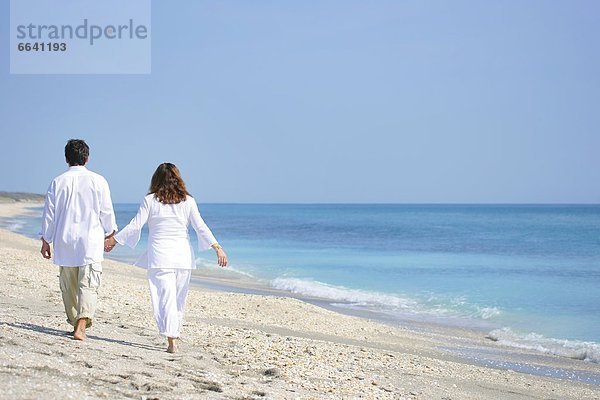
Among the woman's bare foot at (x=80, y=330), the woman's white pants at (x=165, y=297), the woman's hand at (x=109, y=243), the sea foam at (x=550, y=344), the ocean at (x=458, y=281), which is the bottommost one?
the ocean at (x=458, y=281)

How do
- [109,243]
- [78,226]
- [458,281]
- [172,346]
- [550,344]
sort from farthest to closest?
1. [458,281]
2. [550,344]
3. [172,346]
4. [109,243]
5. [78,226]

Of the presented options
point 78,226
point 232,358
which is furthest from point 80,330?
point 232,358

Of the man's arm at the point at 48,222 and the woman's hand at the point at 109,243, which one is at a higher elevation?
the man's arm at the point at 48,222

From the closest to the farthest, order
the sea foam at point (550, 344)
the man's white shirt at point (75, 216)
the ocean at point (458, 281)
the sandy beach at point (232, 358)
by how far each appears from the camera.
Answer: the sandy beach at point (232, 358) → the man's white shirt at point (75, 216) → the sea foam at point (550, 344) → the ocean at point (458, 281)

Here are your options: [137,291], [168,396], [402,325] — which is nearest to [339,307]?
[402,325]

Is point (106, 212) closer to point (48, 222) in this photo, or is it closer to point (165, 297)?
point (48, 222)

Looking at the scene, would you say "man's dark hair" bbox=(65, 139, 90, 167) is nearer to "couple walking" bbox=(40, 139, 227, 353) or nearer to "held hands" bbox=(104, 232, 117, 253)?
"couple walking" bbox=(40, 139, 227, 353)

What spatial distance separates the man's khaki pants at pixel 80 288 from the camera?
7.09m

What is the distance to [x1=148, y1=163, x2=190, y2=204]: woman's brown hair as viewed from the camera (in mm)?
7137

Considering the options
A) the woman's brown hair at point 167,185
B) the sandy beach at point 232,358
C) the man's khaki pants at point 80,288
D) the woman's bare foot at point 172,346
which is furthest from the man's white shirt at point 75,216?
the woman's bare foot at point 172,346

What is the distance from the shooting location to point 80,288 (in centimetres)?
709

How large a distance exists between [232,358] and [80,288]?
1.73m

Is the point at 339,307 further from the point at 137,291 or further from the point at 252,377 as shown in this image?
the point at 252,377

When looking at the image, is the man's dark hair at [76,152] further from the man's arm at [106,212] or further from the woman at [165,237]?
the woman at [165,237]
